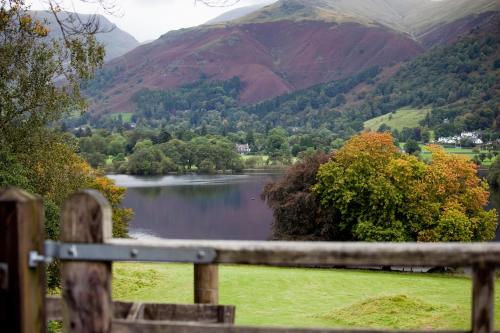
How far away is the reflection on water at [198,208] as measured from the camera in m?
64.0

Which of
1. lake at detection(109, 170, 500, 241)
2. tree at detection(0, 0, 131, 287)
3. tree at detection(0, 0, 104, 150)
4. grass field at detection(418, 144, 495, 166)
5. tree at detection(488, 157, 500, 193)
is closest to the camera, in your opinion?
tree at detection(0, 0, 131, 287)

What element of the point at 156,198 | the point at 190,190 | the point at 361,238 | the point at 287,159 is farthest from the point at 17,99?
the point at 287,159

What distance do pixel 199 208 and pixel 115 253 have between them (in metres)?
76.5

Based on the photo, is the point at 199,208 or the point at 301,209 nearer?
the point at 301,209

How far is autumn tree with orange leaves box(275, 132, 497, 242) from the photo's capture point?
39219 millimetres

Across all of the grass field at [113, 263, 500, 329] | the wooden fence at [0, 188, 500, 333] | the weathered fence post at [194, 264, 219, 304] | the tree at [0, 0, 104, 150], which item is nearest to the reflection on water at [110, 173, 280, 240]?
the grass field at [113, 263, 500, 329]

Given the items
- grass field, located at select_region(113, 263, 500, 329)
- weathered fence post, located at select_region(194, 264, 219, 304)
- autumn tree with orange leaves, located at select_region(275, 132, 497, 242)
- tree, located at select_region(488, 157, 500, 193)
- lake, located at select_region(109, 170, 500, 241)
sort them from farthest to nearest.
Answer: tree, located at select_region(488, 157, 500, 193), lake, located at select_region(109, 170, 500, 241), autumn tree with orange leaves, located at select_region(275, 132, 497, 242), grass field, located at select_region(113, 263, 500, 329), weathered fence post, located at select_region(194, 264, 219, 304)

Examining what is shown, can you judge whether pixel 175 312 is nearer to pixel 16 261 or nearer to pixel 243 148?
pixel 16 261

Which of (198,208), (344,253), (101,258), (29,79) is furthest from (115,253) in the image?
Answer: (198,208)

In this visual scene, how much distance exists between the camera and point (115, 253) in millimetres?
3244

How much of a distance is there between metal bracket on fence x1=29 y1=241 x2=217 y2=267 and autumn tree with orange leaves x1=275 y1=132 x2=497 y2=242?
36406 millimetres

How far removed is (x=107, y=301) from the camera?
128 inches

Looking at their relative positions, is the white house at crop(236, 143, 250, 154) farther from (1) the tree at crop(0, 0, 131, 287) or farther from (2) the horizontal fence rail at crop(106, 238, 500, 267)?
(2) the horizontal fence rail at crop(106, 238, 500, 267)

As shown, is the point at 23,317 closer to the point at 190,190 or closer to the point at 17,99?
the point at 17,99
